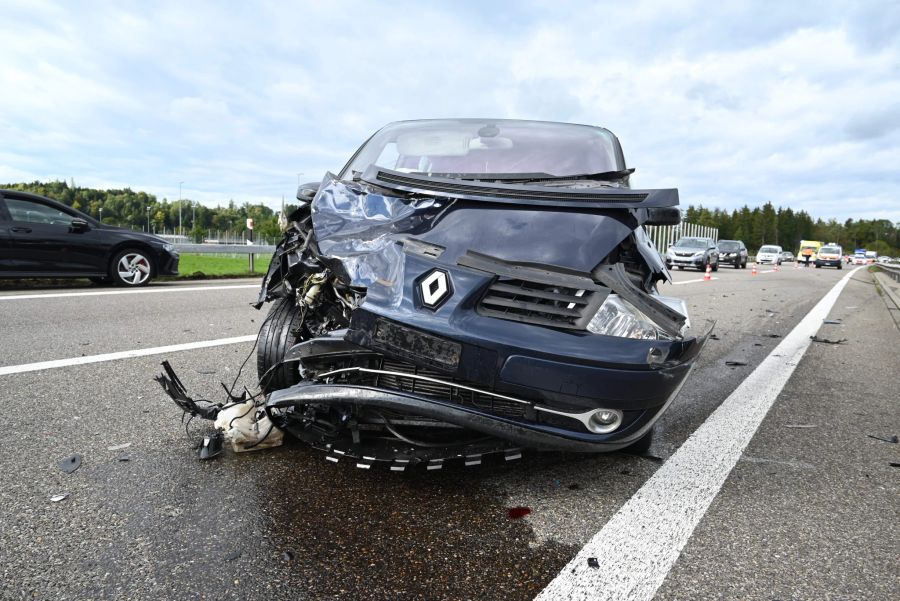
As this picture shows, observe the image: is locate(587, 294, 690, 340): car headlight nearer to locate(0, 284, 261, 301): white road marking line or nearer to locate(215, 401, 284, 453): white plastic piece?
locate(215, 401, 284, 453): white plastic piece

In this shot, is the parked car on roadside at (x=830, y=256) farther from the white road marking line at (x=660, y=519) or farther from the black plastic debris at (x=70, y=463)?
the black plastic debris at (x=70, y=463)

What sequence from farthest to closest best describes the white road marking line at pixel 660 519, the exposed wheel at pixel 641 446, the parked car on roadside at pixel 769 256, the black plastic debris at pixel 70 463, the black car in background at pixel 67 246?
the parked car on roadside at pixel 769 256 → the black car in background at pixel 67 246 → the exposed wheel at pixel 641 446 → the black plastic debris at pixel 70 463 → the white road marking line at pixel 660 519

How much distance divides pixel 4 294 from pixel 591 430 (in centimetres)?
833

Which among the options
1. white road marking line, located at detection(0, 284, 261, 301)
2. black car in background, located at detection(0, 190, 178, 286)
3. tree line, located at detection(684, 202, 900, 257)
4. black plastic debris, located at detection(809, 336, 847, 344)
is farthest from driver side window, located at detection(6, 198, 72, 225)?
tree line, located at detection(684, 202, 900, 257)

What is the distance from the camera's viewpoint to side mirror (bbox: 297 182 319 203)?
3.06m

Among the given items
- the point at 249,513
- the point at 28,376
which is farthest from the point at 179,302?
the point at 249,513

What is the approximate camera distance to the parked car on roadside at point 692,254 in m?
24.2

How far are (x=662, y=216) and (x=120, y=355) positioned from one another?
382 cm

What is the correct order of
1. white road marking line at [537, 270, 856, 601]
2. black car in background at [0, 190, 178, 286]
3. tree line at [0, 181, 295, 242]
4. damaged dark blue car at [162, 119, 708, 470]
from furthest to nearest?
tree line at [0, 181, 295, 242], black car in background at [0, 190, 178, 286], damaged dark blue car at [162, 119, 708, 470], white road marking line at [537, 270, 856, 601]

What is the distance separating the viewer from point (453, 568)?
68.9 inches

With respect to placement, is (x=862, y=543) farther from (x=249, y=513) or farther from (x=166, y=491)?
(x=166, y=491)

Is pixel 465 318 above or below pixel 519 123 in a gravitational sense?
below

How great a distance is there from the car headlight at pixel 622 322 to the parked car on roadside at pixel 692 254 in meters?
23.1

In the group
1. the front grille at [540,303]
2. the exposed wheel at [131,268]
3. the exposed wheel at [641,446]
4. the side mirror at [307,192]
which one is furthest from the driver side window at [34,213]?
the exposed wheel at [641,446]
